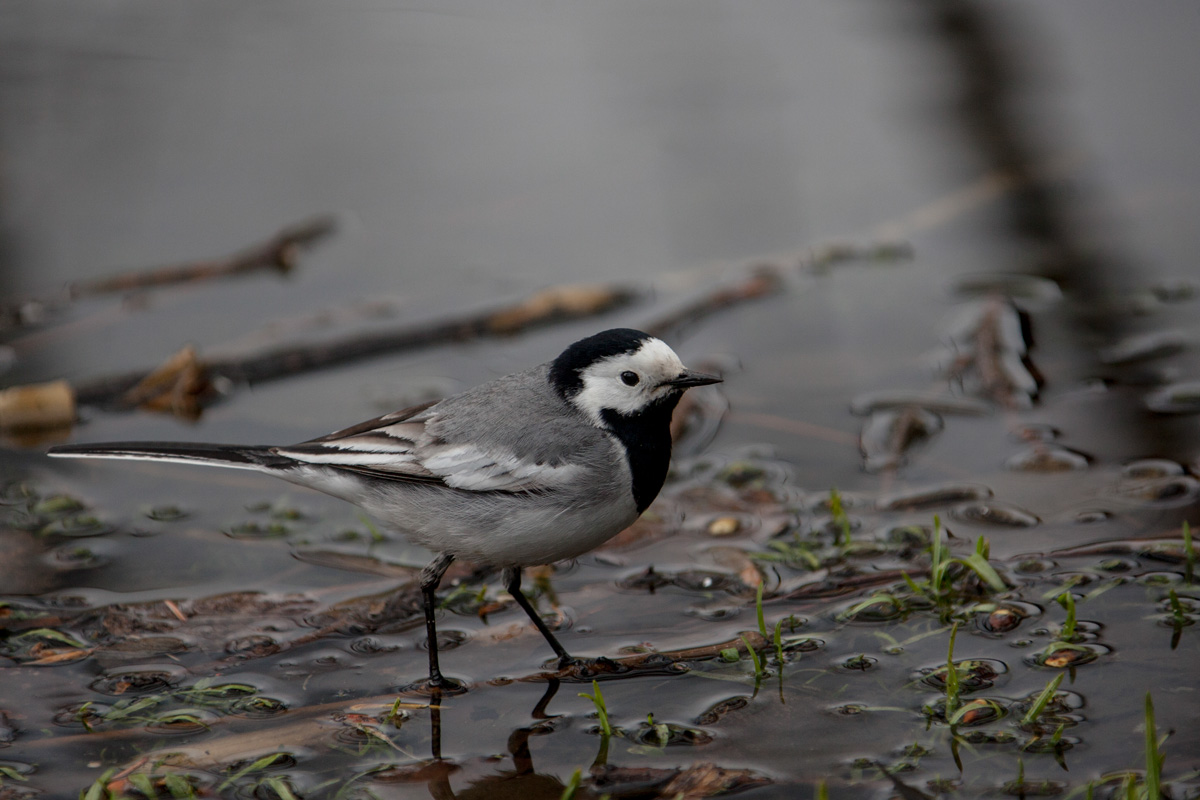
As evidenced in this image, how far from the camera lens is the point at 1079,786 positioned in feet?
11.6

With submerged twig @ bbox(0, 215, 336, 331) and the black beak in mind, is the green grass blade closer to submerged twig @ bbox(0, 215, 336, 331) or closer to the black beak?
the black beak

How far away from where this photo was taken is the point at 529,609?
4816mm

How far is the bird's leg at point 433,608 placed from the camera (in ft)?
14.8

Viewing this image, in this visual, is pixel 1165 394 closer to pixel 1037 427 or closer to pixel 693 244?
pixel 1037 427

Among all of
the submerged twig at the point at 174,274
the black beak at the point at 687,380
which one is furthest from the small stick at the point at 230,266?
the black beak at the point at 687,380

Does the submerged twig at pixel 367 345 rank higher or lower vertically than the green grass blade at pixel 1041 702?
higher

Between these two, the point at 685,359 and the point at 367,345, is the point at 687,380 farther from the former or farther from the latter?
the point at 367,345

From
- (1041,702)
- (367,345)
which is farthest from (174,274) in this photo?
(1041,702)

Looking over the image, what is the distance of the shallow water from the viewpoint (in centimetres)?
411

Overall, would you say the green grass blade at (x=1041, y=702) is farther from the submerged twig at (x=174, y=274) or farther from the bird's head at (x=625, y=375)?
the submerged twig at (x=174, y=274)

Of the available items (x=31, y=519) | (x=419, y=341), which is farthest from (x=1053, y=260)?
(x=31, y=519)

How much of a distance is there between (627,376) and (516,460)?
1.90 ft

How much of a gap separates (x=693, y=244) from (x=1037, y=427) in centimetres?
326

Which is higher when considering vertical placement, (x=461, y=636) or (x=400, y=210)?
(x=400, y=210)
